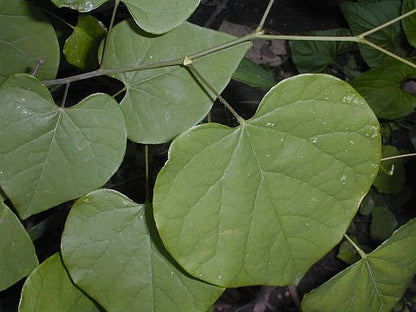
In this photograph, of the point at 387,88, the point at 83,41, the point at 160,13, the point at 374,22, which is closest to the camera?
the point at 160,13

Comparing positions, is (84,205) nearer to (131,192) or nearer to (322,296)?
(322,296)

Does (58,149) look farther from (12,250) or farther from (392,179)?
(392,179)

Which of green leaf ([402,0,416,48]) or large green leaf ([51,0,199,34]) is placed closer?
large green leaf ([51,0,199,34])

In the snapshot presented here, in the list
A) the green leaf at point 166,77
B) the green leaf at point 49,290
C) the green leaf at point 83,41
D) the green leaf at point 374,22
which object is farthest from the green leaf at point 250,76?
the green leaf at point 374,22

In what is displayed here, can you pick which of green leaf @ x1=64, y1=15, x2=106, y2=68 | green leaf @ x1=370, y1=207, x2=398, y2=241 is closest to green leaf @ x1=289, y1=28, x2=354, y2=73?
green leaf @ x1=370, y1=207, x2=398, y2=241

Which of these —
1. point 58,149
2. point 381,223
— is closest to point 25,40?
point 58,149

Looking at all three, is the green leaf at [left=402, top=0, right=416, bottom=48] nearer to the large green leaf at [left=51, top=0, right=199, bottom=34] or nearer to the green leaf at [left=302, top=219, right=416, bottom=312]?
the green leaf at [left=302, top=219, right=416, bottom=312]

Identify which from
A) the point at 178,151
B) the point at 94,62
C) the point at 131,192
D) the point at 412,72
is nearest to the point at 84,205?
the point at 178,151
